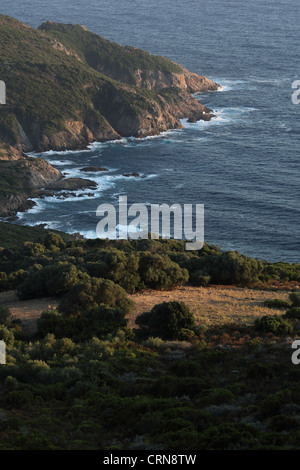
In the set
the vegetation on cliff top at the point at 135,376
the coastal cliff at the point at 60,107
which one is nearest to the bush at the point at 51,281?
the vegetation on cliff top at the point at 135,376

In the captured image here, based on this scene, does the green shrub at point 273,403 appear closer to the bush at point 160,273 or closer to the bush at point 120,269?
the bush at point 120,269

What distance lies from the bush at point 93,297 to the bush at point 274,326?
25.5 feet

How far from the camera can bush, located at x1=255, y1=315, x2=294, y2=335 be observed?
1366 inches

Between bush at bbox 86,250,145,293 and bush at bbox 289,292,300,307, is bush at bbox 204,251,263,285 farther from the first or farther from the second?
bush at bbox 289,292,300,307

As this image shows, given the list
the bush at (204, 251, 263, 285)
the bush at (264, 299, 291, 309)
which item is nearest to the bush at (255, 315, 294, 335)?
the bush at (264, 299, 291, 309)

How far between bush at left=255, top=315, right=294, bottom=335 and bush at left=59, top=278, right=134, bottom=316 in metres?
7.76

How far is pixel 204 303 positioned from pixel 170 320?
6198mm

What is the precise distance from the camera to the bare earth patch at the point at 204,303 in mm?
38312

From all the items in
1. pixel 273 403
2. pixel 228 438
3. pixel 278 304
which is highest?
pixel 228 438

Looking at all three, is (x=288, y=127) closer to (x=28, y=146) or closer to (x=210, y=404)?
Result: (x=28, y=146)

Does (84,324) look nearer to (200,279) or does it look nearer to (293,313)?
(293,313)

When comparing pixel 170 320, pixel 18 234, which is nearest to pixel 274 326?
pixel 170 320

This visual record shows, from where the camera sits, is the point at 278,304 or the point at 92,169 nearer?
the point at 278,304

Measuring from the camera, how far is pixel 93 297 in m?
39.3
